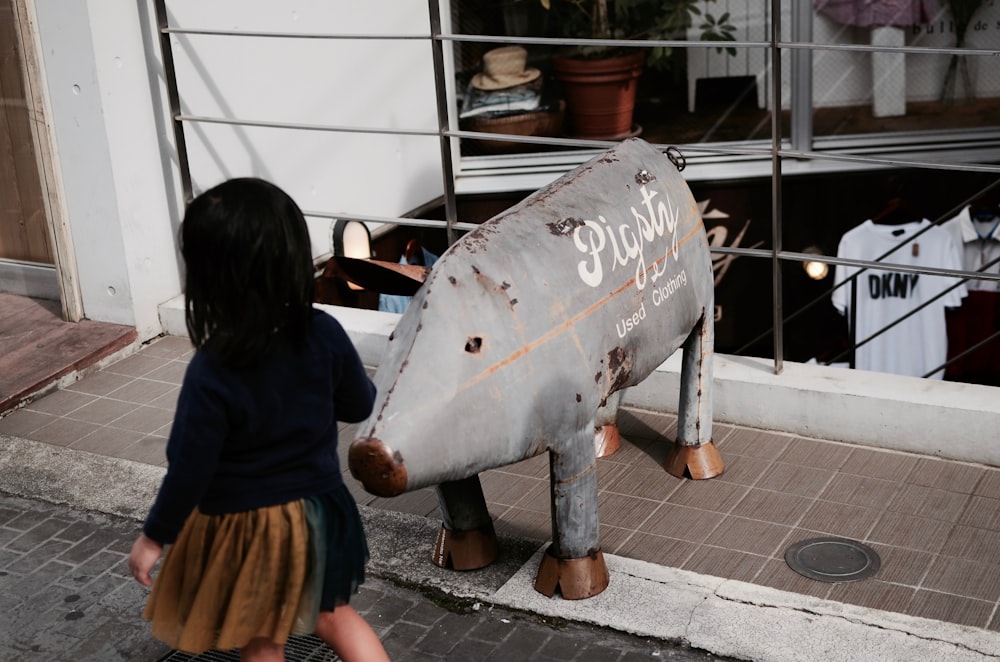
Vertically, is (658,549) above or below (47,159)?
below

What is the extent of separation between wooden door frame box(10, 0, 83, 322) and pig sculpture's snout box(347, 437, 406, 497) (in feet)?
11.8

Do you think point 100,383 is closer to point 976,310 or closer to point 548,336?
point 548,336

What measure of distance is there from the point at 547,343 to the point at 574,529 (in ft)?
2.03

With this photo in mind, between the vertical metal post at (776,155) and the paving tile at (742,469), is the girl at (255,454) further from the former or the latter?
the vertical metal post at (776,155)

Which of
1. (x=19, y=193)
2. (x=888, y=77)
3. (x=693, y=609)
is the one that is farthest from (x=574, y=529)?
(x=888, y=77)

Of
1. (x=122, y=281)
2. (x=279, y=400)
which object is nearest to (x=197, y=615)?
(x=279, y=400)

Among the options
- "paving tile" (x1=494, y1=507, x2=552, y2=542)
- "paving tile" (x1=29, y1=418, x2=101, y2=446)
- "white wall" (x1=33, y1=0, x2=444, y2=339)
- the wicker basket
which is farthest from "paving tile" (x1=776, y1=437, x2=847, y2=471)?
the wicker basket

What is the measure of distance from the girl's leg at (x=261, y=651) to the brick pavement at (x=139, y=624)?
0.71 m

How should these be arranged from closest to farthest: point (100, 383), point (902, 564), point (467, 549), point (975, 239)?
point (902, 564)
point (467, 549)
point (100, 383)
point (975, 239)

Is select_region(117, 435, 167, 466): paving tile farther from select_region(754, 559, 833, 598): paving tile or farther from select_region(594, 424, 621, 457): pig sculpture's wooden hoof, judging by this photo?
select_region(754, 559, 833, 598): paving tile

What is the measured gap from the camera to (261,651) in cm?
284

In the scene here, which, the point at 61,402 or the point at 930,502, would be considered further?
the point at 61,402

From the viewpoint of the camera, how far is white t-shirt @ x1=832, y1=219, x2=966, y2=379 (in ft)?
23.8

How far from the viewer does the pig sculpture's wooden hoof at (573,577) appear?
3.69 m
